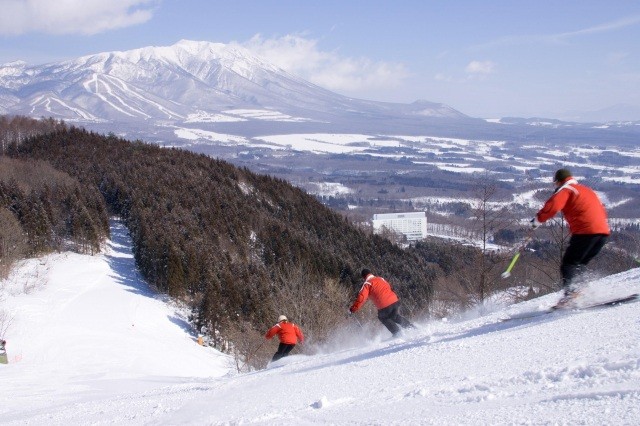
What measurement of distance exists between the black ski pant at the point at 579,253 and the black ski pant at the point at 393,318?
A: 110 inches

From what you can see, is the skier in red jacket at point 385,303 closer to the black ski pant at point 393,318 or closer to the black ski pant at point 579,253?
the black ski pant at point 393,318

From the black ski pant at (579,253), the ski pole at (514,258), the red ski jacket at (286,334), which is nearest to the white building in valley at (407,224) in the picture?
the red ski jacket at (286,334)

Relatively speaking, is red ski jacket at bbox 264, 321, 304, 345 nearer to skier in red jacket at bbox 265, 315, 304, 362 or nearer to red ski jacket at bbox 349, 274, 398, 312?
skier in red jacket at bbox 265, 315, 304, 362

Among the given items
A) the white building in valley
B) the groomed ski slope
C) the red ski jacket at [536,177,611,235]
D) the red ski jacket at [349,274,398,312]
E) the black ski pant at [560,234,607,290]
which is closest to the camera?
the groomed ski slope

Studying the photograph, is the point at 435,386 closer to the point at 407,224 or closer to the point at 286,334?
the point at 286,334

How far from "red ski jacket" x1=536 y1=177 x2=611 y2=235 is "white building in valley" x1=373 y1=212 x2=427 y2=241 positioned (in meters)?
71.4

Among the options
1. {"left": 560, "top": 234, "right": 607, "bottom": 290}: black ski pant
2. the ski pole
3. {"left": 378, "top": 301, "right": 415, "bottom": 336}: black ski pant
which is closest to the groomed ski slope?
{"left": 560, "top": 234, "right": 607, "bottom": 290}: black ski pant

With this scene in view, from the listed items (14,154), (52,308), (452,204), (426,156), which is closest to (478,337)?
(52,308)

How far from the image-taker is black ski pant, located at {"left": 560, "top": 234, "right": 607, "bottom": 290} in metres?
7.23

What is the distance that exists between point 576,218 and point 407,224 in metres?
75.8

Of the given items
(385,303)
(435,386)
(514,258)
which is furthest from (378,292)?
(435,386)

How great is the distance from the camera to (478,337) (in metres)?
7.02

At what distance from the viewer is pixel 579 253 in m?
7.30

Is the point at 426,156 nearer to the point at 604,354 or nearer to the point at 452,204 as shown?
the point at 452,204
